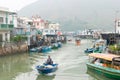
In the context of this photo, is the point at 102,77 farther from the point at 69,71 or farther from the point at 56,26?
the point at 56,26

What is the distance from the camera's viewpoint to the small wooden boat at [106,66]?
83.0ft

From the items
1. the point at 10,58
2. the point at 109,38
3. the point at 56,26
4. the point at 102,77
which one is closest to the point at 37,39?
the point at 109,38

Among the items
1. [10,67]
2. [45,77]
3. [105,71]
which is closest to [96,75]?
[105,71]

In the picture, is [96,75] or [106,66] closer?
[106,66]

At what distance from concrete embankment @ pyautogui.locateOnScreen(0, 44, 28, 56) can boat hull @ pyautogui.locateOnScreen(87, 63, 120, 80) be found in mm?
17018

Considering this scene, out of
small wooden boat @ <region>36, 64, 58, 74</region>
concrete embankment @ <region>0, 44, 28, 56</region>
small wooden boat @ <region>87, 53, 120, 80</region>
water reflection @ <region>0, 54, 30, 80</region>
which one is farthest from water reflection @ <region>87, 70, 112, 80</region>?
concrete embankment @ <region>0, 44, 28, 56</region>

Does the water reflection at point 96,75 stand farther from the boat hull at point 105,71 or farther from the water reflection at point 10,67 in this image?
the water reflection at point 10,67

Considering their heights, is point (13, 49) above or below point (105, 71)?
above

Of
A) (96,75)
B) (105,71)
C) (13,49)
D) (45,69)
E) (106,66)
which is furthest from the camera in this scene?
(13,49)

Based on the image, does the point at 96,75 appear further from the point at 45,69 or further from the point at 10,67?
the point at 10,67

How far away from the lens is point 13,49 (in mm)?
46812

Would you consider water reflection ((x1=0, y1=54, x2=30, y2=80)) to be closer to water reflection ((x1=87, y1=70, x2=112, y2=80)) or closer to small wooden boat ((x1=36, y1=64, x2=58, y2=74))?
small wooden boat ((x1=36, y1=64, x2=58, y2=74))

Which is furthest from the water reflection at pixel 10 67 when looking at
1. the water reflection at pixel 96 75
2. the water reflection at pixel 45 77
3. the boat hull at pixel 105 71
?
the boat hull at pixel 105 71

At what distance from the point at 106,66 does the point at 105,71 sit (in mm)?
977
